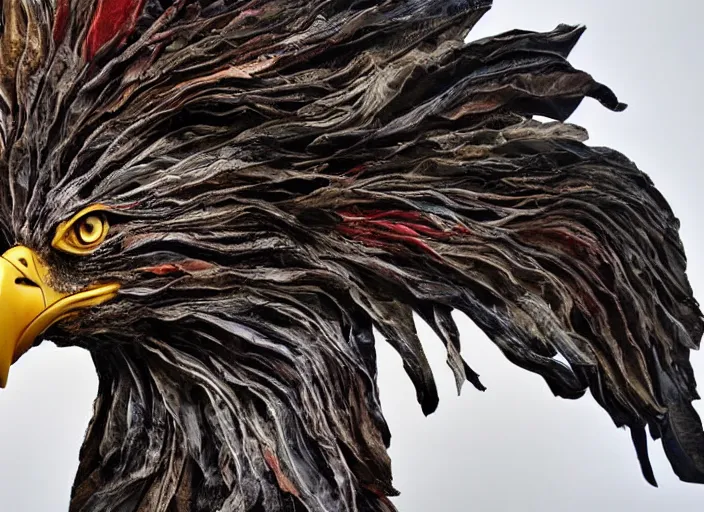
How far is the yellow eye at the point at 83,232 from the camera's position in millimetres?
1287

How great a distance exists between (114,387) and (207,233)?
0.26m

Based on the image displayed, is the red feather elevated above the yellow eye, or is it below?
above

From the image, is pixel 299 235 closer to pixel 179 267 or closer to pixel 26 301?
pixel 179 267

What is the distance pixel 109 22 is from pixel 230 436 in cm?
60

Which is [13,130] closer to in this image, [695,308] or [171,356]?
[171,356]

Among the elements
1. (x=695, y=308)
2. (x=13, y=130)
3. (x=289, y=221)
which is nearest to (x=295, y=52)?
(x=289, y=221)

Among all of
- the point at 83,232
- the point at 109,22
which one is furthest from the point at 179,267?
the point at 109,22

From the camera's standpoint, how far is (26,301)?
125 cm

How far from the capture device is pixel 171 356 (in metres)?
1.33

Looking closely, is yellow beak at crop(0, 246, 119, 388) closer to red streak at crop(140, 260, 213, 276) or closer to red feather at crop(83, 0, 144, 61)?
red streak at crop(140, 260, 213, 276)

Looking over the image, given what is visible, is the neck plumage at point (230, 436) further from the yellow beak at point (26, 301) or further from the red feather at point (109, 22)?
the red feather at point (109, 22)

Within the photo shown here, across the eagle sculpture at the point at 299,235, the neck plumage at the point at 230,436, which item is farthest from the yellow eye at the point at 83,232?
the neck plumage at the point at 230,436

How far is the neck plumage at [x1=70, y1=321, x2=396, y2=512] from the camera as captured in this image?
126 cm

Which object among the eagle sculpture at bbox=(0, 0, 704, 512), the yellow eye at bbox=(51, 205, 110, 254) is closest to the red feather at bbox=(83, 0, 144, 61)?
the eagle sculpture at bbox=(0, 0, 704, 512)
